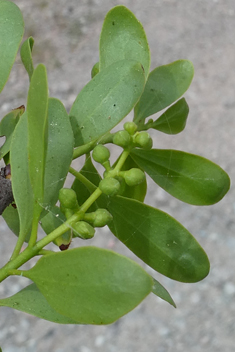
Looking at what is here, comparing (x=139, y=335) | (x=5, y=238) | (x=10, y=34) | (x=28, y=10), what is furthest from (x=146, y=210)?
(x=28, y=10)

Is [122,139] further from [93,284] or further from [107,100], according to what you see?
[93,284]

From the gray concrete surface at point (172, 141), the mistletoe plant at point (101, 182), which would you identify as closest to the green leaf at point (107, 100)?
the mistletoe plant at point (101, 182)

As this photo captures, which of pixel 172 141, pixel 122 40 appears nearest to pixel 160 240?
pixel 122 40

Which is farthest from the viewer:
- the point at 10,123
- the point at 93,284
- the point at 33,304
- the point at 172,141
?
the point at 172,141

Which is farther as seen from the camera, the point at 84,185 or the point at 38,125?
the point at 84,185

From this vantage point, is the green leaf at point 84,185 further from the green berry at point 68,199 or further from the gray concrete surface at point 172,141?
the gray concrete surface at point 172,141

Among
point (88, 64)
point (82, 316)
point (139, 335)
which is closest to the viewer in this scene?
point (82, 316)

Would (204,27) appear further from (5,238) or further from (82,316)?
(82,316)
